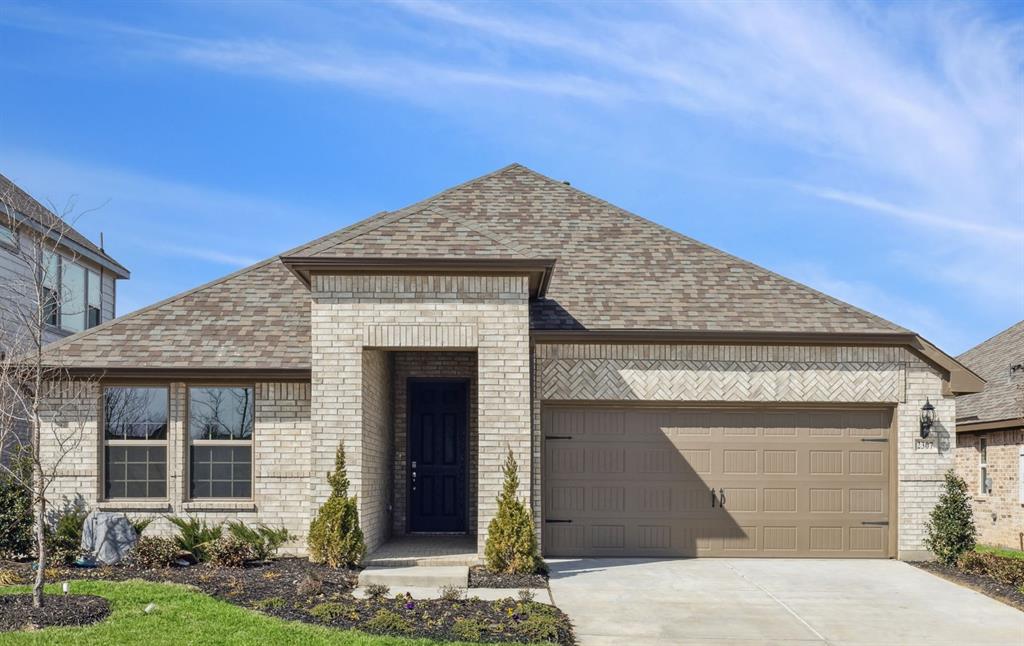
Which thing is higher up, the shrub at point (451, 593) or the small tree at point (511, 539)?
the small tree at point (511, 539)

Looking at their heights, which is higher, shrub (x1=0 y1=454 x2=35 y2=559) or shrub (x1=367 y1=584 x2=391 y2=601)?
shrub (x1=0 y1=454 x2=35 y2=559)

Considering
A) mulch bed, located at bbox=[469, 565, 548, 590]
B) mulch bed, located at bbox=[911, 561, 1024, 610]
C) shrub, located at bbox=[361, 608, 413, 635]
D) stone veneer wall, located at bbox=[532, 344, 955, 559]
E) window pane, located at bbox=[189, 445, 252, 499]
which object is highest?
stone veneer wall, located at bbox=[532, 344, 955, 559]

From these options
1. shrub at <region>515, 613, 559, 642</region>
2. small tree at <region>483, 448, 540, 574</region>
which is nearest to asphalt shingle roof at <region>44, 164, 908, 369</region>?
small tree at <region>483, 448, 540, 574</region>

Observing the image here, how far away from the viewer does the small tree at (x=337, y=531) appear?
1227cm

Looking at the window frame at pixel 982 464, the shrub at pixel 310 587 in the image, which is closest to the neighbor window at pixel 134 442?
the shrub at pixel 310 587

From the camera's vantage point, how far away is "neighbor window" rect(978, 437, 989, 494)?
2186 centimetres

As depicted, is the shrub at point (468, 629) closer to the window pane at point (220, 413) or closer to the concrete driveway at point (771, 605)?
the concrete driveway at point (771, 605)

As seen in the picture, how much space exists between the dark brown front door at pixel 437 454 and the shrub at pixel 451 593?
450cm

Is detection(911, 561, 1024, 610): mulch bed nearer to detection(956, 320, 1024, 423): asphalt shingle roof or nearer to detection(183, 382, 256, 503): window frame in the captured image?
detection(956, 320, 1024, 423): asphalt shingle roof

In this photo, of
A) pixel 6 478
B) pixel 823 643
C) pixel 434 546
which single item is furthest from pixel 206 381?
pixel 823 643

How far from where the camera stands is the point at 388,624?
9.28 m

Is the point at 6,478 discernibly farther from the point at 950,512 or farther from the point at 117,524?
the point at 950,512

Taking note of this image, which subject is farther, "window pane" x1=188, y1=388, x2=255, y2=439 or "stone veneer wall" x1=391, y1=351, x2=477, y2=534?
"stone veneer wall" x1=391, y1=351, x2=477, y2=534

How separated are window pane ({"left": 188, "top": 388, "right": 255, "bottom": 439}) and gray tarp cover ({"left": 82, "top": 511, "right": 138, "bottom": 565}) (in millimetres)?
1766
